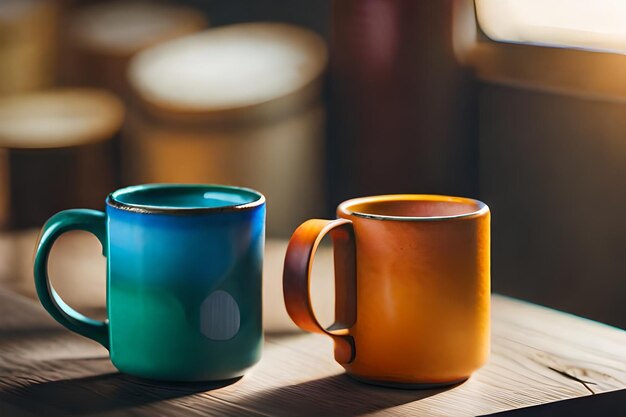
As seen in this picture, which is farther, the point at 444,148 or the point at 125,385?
the point at 444,148

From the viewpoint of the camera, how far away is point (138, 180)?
1594 millimetres

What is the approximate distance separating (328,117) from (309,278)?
2.42 feet

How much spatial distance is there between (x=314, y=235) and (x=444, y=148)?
580 millimetres

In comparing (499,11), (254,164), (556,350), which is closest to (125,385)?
(556,350)

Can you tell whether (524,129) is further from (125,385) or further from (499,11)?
(125,385)

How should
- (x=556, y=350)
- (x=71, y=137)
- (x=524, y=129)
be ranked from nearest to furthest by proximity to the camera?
(x=556, y=350), (x=524, y=129), (x=71, y=137)

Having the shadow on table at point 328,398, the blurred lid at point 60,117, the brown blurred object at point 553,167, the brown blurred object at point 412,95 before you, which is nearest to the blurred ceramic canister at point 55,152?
the blurred lid at point 60,117

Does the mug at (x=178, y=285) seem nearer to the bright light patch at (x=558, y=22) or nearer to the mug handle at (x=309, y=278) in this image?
the mug handle at (x=309, y=278)

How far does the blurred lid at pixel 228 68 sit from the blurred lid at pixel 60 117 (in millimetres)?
71

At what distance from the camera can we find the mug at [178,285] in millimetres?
659

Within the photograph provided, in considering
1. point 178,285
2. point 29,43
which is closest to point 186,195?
point 178,285

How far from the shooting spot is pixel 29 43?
1.62 meters

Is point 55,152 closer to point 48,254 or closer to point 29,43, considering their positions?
point 29,43

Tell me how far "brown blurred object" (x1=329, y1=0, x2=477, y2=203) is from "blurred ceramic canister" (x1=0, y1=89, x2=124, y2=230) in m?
0.54
